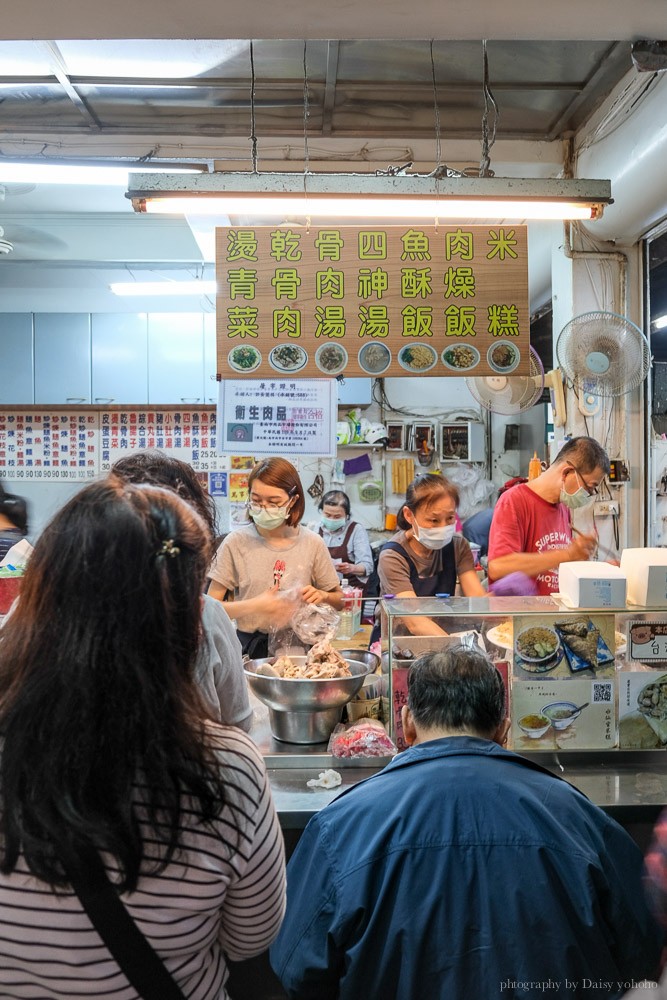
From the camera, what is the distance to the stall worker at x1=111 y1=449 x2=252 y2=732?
6.19ft

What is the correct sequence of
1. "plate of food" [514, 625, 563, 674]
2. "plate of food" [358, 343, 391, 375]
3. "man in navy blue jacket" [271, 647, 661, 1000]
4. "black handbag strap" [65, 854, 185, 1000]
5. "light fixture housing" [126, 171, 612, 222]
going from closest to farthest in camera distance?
"black handbag strap" [65, 854, 185, 1000] < "man in navy blue jacket" [271, 647, 661, 1000] < "plate of food" [514, 625, 563, 674] < "light fixture housing" [126, 171, 612, 222] < "plate of food" [358, 343, 391, 375]

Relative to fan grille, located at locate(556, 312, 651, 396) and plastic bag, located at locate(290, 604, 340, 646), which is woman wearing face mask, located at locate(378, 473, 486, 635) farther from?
fan grille, located at locate(556, 312, 651, 396)

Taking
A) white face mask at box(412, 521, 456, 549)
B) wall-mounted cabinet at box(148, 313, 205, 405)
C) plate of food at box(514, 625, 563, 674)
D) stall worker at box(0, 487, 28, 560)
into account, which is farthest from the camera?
wall-mounted cabinet at box(148, 313, 205, 405)

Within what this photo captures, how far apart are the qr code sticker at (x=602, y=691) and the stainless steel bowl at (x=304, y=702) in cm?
68

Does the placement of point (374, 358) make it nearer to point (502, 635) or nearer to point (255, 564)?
point (255, 564)

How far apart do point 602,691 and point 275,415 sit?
6.98 ft

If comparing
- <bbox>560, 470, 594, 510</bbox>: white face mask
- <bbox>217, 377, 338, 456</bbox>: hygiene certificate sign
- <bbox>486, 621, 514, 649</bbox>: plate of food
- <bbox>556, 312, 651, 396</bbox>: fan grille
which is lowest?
<bbox>486, 621, 514, 649</bbox>: plate of food

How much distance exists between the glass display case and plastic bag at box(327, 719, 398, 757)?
0.12 feet

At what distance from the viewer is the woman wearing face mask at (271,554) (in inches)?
132

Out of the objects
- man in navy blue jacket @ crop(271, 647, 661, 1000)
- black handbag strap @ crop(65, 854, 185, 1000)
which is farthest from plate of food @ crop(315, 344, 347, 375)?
black handbag strap @ crop(65, 854, 185, 1000)

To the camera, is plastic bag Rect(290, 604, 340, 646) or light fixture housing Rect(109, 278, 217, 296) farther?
light fixture housing Rect(109, 278, 217, 296)

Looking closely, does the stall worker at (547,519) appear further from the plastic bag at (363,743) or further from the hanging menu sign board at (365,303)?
the plastic bag at (363,743)

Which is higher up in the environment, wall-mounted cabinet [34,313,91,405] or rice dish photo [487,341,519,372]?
wall-mounted cabinet [34,313,91,405]

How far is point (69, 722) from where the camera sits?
0.98 meters
